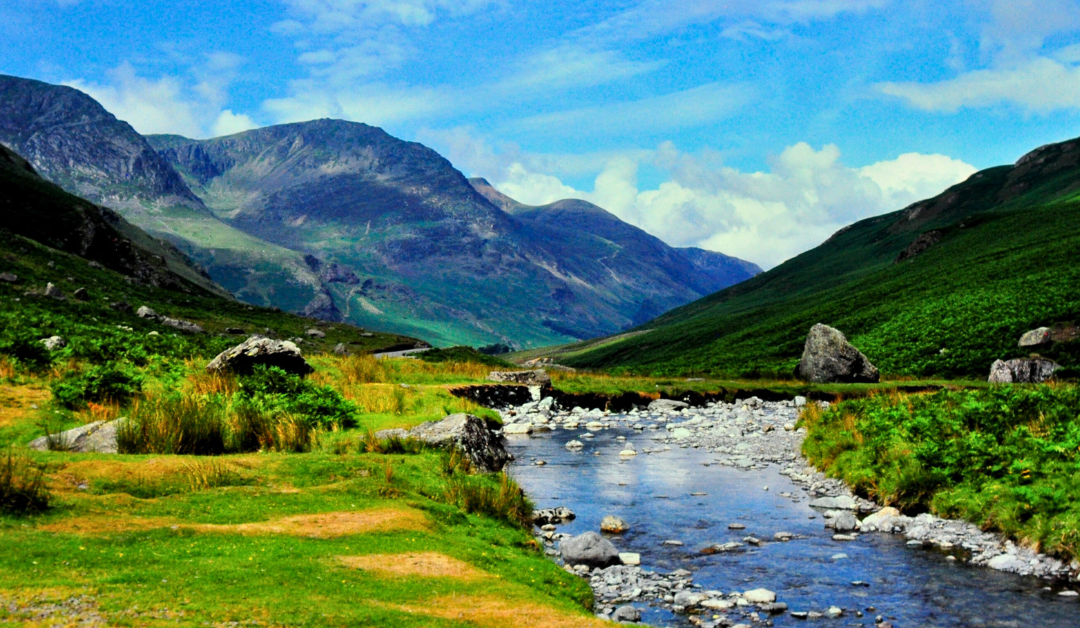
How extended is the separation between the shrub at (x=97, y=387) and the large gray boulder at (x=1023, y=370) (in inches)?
2707

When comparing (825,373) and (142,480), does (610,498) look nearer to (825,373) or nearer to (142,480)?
(142,480)

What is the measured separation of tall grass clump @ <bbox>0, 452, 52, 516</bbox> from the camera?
1276cm

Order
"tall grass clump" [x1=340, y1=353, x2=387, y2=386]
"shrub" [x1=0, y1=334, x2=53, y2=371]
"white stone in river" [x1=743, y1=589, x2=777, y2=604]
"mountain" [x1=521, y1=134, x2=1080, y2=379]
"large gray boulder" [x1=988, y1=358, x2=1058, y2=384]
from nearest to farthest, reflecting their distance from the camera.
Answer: "white stone in river" [x1=743, y1=589, x2=777, y2=604] < "shrub" [x1=0, y1=334, x2=53, y2=371] < "tall grass clump" [x1=340, y1=353, x2=387, y2=386] < "large gray boulder" [x1=988, y1=358, x2=1058, y2=384] < "mountain" [x1=521, y1=134, x2=1080, y2=379]

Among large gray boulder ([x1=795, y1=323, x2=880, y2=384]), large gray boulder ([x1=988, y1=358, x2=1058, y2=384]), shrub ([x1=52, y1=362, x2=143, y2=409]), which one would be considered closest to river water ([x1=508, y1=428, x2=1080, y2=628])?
shrub ([x1=52, y1=362, x2=143, y2=409])

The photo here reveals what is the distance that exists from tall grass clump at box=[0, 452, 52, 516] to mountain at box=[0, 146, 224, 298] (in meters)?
88.0

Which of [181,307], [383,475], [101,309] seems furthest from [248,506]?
[181,307]

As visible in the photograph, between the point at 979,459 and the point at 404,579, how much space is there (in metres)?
17.4

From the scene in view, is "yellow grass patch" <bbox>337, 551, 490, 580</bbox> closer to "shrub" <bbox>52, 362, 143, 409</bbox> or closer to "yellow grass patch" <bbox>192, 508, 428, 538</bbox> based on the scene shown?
"yellow grass patch" <bbox>192, 508, 428, 538</bbox>

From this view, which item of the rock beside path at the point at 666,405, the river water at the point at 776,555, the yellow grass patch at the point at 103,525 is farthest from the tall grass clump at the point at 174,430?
the rock beside path at the point at 666,405

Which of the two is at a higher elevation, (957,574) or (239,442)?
(239,442)

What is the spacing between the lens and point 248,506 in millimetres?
15203

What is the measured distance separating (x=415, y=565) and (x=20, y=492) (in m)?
6.64

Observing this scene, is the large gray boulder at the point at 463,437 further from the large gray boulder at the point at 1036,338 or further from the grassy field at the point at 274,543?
the large gray boulder at the point at 1036,338

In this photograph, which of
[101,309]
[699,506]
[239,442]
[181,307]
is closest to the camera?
[239,442]
